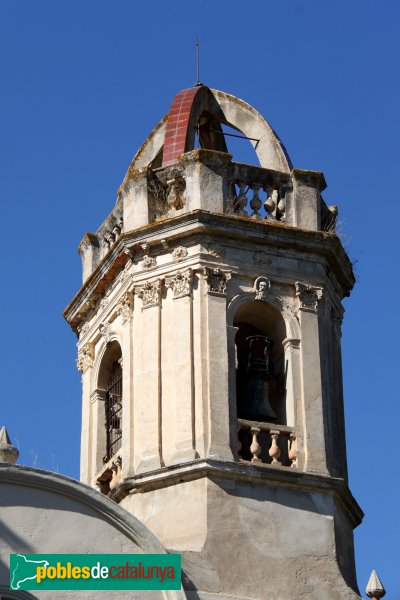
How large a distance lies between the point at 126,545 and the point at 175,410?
2413 mm

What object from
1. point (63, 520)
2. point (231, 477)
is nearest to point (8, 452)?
point (63, 520)

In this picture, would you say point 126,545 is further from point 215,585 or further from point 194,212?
point 194,212

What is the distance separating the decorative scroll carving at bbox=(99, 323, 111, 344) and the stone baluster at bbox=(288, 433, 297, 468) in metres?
2.99

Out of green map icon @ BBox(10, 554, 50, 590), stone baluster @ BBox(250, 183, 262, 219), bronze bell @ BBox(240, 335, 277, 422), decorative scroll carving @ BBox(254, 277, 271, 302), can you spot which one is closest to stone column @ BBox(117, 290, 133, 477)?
bronze bell @ BBox(240, 335, 277, 422)

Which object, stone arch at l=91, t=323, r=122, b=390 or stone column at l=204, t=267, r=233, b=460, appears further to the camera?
stone arch at l=91, t=323, r=122, b=390

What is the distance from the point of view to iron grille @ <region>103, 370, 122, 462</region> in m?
26.0

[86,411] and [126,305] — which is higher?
[126,305]

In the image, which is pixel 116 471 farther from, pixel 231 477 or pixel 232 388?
pixel 231 477

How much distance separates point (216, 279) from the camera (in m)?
24.9

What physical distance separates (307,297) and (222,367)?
65.7 inches

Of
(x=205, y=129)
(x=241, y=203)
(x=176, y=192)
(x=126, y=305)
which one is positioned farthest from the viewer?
(x=205, y=129)

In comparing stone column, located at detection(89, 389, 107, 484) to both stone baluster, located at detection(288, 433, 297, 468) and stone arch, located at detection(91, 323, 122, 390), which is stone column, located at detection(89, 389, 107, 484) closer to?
stone arch, located at detection(91, 323, 122, 390)

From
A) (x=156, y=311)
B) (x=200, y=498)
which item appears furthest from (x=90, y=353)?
(x=200, y=498)

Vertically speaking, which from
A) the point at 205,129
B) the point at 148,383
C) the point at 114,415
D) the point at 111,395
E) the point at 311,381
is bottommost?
the point at 148,383
